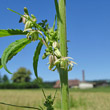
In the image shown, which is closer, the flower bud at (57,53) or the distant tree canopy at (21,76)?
the flower bud at (57,53)

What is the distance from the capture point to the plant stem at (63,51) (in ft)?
1.98

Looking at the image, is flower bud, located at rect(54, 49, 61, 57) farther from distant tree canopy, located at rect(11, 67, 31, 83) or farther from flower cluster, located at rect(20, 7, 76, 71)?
distant tree canopy, located at rect(11, 67, 31, 83)

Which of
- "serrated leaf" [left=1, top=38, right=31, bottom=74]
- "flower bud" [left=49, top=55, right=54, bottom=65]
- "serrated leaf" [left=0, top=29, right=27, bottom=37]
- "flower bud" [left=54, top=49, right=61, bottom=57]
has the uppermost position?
"serrated leaf" [left=0, top=29, right=27, bottom=37]

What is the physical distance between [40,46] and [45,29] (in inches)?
3.9

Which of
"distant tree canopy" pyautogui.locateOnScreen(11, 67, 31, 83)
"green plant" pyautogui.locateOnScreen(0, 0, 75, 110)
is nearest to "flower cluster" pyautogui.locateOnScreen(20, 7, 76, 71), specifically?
"green plant" pyautogui.locateOnScreen(0, 0, 75, 110)

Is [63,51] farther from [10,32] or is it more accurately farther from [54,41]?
[10,32]

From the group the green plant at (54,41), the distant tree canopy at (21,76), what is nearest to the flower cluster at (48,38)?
the green plant at (54,41)

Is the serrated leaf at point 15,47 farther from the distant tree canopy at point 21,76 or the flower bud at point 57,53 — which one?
the distant tree canopy at point 21,76

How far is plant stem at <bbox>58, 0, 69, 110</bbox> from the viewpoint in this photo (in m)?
0.60

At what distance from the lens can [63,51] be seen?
626mm

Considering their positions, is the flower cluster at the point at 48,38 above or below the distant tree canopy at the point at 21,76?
below

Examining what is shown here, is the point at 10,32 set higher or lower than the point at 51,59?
higher

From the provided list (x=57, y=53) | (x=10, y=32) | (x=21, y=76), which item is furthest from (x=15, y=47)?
(x=21, y=76)

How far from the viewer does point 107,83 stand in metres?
39.2
